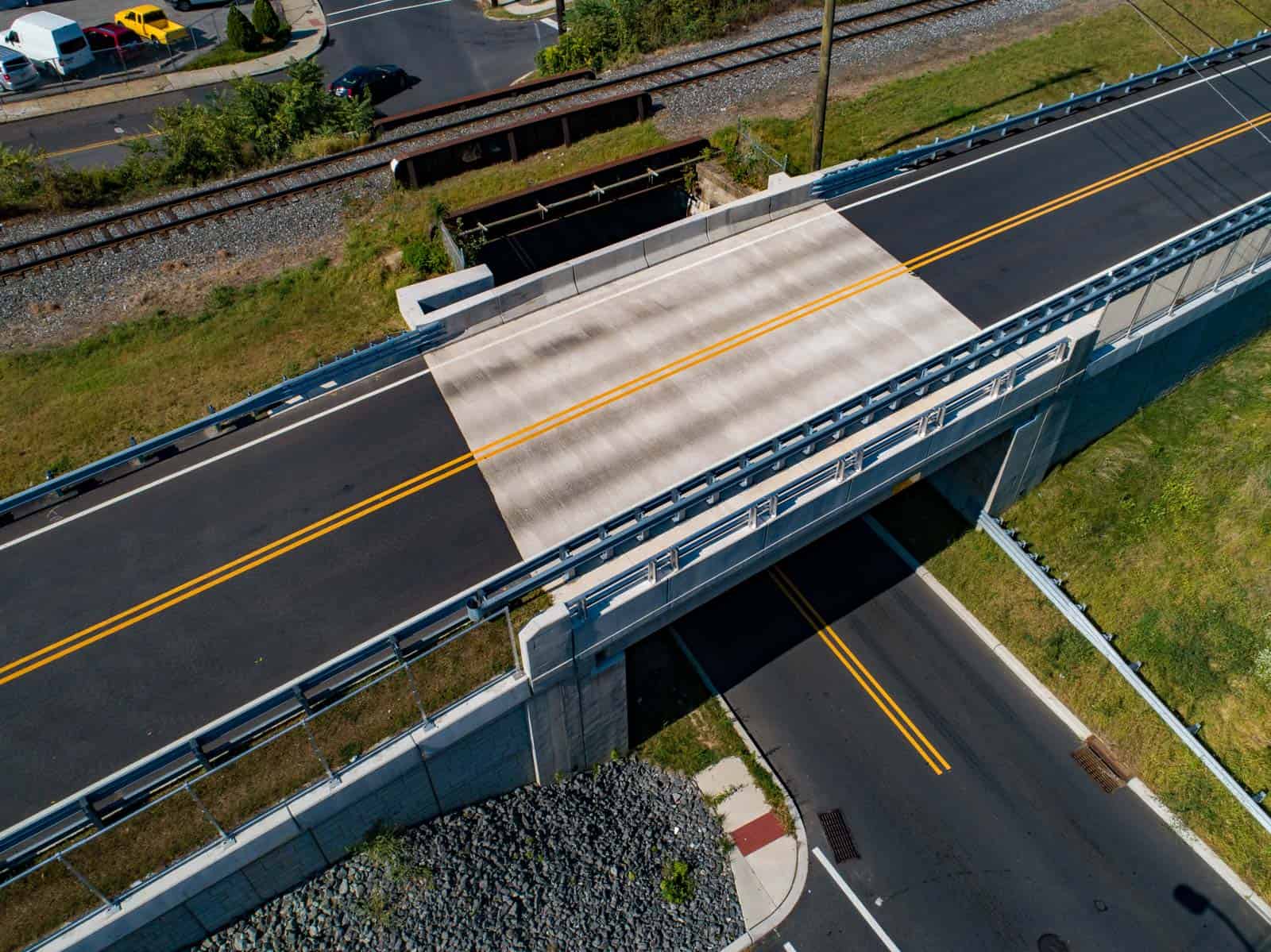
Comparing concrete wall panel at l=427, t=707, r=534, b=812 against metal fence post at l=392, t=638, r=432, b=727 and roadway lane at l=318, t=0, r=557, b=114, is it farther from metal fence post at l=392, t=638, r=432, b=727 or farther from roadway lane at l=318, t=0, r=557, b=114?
roadway lane at l=318, t=0, r=557, b=114

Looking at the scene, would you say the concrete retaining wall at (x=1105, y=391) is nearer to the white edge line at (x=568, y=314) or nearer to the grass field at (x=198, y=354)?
the white edge line at (x=568, y=314)

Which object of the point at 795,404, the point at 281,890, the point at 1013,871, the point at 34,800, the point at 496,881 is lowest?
the point at 1013,871

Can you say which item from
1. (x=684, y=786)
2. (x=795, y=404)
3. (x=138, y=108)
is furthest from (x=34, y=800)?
(x=138, y=108)

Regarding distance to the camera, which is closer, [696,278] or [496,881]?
[496,881]

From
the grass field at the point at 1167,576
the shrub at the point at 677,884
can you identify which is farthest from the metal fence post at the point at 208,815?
the grass field at the point at 1167,576

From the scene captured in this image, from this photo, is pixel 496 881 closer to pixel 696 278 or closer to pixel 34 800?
pixel 34 800

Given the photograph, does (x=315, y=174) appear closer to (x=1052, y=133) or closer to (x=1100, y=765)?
(x=1052, y=133)

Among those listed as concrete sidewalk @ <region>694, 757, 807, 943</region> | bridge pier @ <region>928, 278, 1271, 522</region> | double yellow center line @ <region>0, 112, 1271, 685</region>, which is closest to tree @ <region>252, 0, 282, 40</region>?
double yellow center line @ <region>0, 112, 1271, 685</region>
